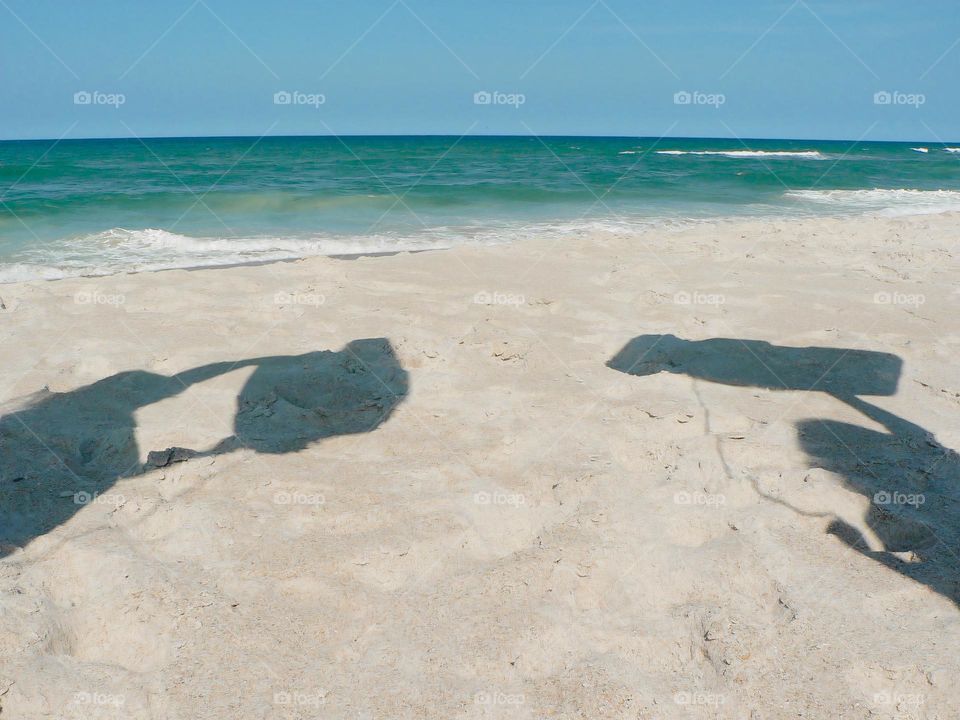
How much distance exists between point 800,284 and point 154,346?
5452 mm

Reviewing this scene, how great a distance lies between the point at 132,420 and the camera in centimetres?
357

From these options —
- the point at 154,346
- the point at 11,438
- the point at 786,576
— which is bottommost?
the point at 154,346

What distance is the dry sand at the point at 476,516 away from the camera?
200 centimetres

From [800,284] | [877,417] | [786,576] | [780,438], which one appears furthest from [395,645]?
[800,284]

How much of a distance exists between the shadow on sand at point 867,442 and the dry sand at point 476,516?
0.02 metres

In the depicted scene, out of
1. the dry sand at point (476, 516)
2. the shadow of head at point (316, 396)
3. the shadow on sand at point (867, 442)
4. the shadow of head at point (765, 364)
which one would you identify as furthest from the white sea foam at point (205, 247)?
the shadow on sand at point (867, 442)

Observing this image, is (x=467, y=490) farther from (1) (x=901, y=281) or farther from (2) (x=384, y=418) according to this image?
(1) (x=901, y=281)

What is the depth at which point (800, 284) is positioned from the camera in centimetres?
645

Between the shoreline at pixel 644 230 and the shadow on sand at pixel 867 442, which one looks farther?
the shoreline at pixel 644 230

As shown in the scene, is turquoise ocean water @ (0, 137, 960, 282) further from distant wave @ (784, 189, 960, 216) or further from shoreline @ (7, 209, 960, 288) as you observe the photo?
shoreline @ (7, 209, 960, 288)

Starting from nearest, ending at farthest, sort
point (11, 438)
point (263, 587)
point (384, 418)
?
point (263, 587), point (11, 438), point (384, 418)

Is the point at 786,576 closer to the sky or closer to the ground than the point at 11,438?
closer to the sky

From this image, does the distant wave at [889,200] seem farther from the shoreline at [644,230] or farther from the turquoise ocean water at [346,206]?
the shoreline at [644,230]

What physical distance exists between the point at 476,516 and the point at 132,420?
1971 mm
